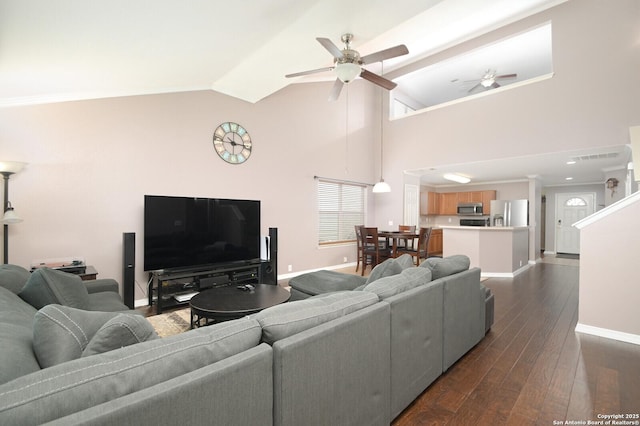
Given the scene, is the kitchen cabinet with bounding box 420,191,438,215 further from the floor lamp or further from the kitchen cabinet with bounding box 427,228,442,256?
the floor lamp

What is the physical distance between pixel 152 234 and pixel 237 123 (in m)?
2.28

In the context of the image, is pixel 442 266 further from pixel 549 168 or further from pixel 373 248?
pixel 549 168

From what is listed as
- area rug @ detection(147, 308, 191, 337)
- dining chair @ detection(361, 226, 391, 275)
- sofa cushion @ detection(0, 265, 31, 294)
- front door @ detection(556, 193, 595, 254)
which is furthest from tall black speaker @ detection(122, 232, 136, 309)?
front door @ detection(556, 193, 595, 254)

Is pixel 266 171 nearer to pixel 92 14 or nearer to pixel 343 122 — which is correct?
pixel 343 122

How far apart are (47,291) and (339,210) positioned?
5421 millimetres

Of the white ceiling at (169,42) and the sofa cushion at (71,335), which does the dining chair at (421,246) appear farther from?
the sofa cushion at (71,335)

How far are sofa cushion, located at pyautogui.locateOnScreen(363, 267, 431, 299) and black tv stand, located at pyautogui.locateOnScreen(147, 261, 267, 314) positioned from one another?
111 inches

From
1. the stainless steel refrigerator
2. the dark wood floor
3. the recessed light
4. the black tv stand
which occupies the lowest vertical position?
the dark wood floor

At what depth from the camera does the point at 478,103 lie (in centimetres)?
600

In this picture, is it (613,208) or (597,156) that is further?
(597,156)

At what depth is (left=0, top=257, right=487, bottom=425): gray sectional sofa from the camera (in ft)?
Result: 2.53

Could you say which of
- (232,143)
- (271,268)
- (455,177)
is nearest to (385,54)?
(232,143)

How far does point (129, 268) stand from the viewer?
11.8ft

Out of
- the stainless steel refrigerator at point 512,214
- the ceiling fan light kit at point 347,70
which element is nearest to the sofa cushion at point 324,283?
the ceiling fan light kit at point 347,70
